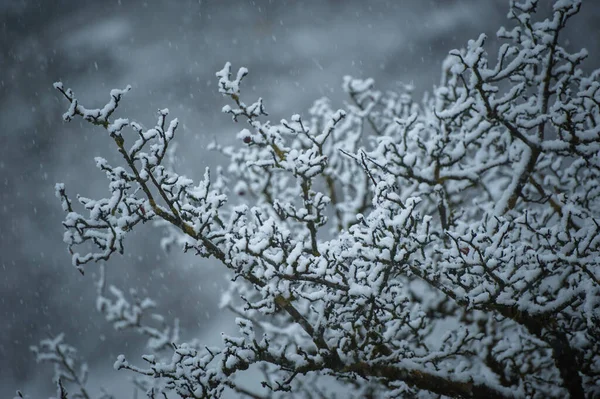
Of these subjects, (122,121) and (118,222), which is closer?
(122,121)

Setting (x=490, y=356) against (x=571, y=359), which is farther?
(x=490, y=356)

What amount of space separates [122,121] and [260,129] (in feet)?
4.89

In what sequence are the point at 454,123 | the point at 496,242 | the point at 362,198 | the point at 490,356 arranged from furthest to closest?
the point at 362,198, the point at 490,356, the point at 454,123, the point at 496,242

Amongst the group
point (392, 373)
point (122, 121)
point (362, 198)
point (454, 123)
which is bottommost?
point (392, 373)

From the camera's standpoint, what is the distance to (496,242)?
11.5ft

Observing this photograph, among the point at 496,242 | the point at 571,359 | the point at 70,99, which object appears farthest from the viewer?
the point at 571,359

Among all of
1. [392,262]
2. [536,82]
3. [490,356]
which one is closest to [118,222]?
[392,262]

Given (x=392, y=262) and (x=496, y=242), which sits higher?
(x=496, y=242)

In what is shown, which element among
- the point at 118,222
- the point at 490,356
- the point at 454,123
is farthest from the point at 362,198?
the point at 118,222

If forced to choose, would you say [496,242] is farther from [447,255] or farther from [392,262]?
[392,262]

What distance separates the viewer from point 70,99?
301 cm

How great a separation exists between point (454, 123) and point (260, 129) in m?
2.64

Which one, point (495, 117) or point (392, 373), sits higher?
point (495, 117)

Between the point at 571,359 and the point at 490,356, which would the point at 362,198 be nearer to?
the point at 490,356
